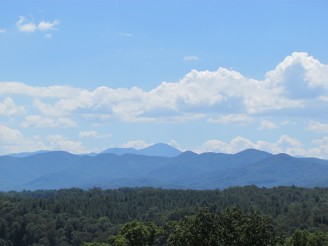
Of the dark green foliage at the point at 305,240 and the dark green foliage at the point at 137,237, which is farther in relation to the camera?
the dark green foliage at the point at 305,240

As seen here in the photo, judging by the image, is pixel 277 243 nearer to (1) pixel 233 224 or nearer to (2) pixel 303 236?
(1) pixel 233 224

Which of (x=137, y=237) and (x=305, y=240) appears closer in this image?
(x=137, y=237)

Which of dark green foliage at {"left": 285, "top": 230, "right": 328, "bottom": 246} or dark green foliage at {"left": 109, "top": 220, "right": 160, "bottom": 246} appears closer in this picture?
dark green foliage at {"left": 109, "top": 220, "right": 160, "bottom": 246}

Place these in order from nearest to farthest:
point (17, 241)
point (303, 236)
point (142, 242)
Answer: point (142, 242) → point (303, 236) → point (17, 241)

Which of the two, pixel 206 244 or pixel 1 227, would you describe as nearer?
pixel 206 244

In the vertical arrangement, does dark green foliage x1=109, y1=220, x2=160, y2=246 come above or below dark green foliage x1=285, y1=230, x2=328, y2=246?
above

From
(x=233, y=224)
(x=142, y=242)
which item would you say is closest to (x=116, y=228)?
(x=142, y=242)

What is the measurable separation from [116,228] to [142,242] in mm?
125274

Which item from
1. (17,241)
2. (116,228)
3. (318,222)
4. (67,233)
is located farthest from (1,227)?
(318,222)

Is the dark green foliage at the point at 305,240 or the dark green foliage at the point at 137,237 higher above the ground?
the dark green foliage at the point at 137,237

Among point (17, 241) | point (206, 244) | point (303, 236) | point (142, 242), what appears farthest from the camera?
point (17, 241)

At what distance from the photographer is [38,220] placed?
198m

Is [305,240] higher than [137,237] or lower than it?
lower

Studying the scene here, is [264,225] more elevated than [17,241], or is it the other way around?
[264,225]
